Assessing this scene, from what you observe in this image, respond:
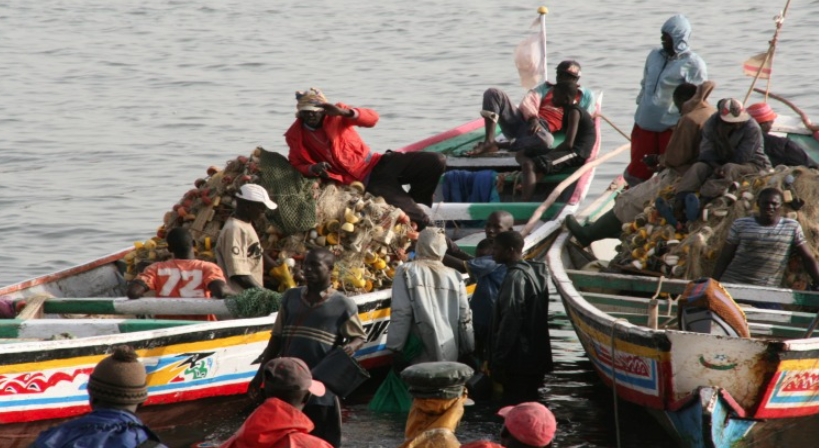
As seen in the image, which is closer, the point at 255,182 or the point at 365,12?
the point at 255,182

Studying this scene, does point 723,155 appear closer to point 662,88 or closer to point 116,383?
point 662,88

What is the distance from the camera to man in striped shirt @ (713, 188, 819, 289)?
345 inches

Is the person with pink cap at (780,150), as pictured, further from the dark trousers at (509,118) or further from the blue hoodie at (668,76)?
the dark trousers at (509,118)

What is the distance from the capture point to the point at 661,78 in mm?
11242

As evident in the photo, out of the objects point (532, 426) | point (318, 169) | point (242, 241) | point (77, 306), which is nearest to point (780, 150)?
point (318, 169)

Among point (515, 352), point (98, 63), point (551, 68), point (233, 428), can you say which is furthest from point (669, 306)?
point (98, 63)

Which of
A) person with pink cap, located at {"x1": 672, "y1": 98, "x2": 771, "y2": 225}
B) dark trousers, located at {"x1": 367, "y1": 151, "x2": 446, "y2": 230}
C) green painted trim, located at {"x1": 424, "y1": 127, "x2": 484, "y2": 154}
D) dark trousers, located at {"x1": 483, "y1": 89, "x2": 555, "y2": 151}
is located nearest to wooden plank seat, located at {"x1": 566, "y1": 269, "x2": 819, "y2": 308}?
person with pink cap, located at {"x1": 672, "y1": 98, "x2": 771, "y2": 225}

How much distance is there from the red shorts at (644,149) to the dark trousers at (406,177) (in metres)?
2.06

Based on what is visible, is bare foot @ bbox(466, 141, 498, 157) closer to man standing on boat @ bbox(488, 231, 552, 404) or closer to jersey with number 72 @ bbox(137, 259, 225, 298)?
man standing on boat @ bbox(488, 231, 552, 404)

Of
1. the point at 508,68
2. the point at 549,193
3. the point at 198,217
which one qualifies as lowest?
the point at 508,68

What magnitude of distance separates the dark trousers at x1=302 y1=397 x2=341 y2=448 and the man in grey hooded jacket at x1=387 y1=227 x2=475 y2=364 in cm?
177

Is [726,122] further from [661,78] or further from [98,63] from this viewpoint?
[98,63]

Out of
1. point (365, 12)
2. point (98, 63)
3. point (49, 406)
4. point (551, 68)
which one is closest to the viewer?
point (49, 406)

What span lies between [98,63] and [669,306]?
64.2 ft
